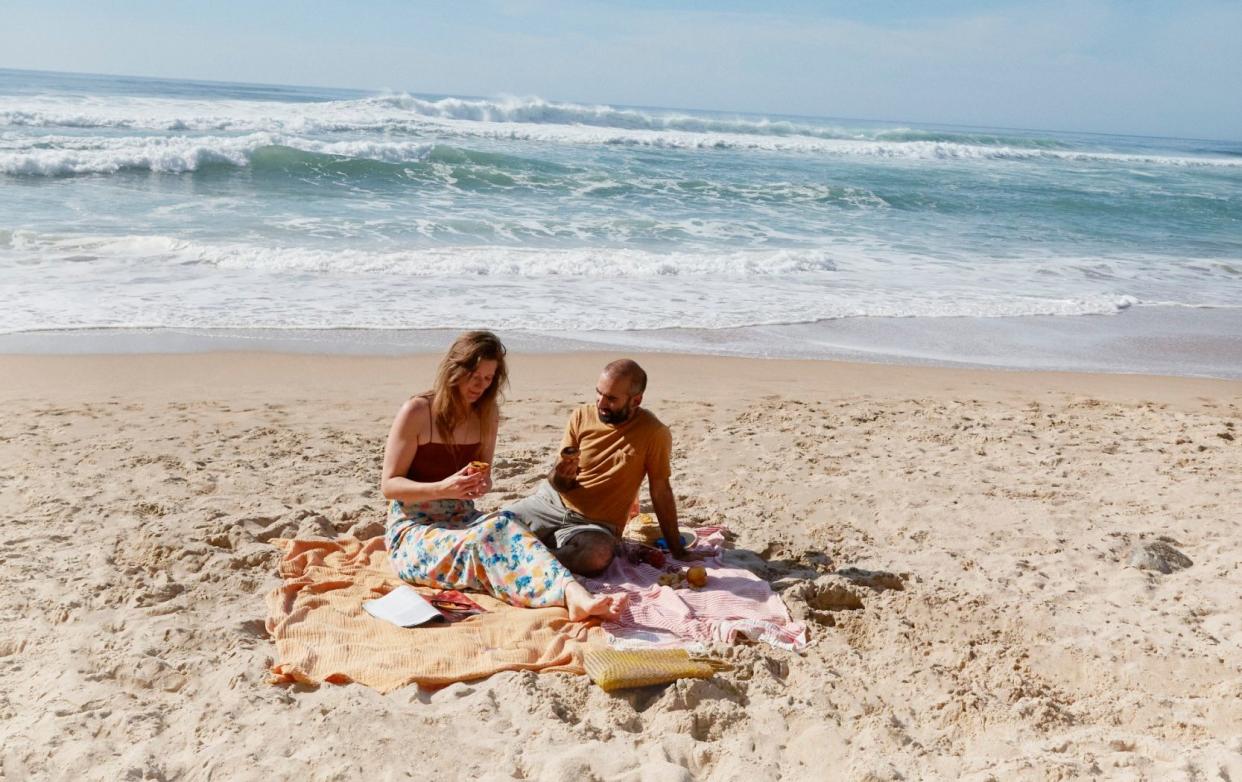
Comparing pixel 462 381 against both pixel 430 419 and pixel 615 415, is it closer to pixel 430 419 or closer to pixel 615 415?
pixel 430 419

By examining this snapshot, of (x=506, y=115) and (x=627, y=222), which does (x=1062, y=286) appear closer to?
(x=627, y=222)

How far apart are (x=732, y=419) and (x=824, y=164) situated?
24.8 meters

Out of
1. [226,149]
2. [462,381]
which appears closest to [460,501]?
[462,381]

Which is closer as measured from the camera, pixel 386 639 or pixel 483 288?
pixel 386 639

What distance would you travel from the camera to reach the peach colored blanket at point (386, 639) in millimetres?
3654

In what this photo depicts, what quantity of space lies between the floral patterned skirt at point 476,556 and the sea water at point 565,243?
16.4 feet

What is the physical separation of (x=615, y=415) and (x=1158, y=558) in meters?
2.64

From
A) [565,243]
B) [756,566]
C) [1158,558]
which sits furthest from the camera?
[565,243]

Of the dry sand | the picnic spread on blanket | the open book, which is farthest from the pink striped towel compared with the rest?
the open book

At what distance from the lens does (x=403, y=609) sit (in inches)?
162

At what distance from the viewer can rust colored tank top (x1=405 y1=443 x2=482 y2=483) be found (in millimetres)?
4457

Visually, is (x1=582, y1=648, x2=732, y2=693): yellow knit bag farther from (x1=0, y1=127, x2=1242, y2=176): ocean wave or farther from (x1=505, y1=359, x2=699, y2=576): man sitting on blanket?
(x1=0, y1=127, x2=1242, y2=176): ocean wave

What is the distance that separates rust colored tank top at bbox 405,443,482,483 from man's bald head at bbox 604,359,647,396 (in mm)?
712

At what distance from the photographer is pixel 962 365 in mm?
9328
